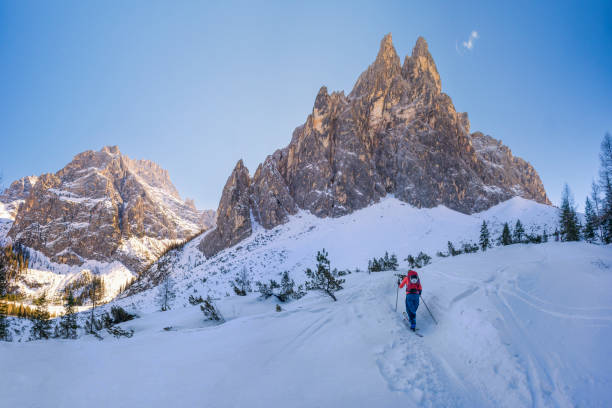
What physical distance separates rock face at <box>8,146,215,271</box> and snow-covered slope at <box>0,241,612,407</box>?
490ft

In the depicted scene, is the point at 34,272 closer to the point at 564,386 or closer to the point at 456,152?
the point at 564,386

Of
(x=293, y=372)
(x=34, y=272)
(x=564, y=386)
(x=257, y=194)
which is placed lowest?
(x=34, y=272)

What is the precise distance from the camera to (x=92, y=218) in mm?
133125

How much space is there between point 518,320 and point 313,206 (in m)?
51.7

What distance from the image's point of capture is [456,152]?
56.4m

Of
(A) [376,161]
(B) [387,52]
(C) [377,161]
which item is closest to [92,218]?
(A) [376,161]

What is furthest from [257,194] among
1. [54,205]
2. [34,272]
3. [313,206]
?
[54,205]

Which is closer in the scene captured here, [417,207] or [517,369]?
[517,369]

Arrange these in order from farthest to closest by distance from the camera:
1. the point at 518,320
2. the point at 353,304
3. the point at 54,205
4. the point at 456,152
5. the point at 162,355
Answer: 1. the point at 54,205
2. the point at 456,152
3. the point at 353,304
4. the point at 518,320
5. the point at 162,355

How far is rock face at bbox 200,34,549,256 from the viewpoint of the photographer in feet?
175

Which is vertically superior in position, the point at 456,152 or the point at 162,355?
the point at 456,152

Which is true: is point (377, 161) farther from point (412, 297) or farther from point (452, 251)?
point (412, 297)

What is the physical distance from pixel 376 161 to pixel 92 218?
520 ft

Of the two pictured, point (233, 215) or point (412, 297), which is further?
point (233, 215)
